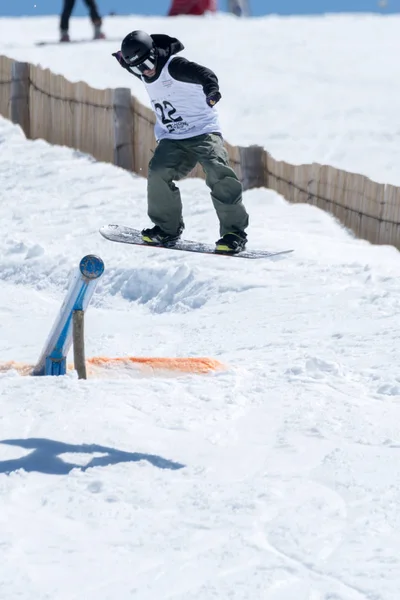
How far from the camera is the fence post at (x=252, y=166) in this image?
11414 millimetres

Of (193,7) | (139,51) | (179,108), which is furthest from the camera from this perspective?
(193,7)

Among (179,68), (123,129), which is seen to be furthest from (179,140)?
(123,129)

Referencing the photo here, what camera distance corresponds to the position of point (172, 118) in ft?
20.0

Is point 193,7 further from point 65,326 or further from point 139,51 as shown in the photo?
point 65,326

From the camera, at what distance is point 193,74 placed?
5.84 meters

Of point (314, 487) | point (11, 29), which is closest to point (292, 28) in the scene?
point (11, 29)

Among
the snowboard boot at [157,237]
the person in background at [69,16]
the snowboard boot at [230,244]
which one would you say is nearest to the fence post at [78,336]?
the snowboard boot at [157,237]

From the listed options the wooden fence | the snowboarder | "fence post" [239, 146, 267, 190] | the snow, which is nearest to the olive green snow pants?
the snowboarder

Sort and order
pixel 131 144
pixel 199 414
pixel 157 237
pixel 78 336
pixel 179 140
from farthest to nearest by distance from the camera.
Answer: pixel 131 144 < pixel 157 237 < pixel 179 140 < pixel 78 336 < pixel 199 414

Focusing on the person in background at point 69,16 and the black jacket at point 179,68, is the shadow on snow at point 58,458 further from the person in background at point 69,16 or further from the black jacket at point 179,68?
the person in background at point 69,16

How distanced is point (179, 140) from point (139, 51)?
26.1 inches

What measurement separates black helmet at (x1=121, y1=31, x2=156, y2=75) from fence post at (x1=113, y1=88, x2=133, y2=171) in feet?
20.3

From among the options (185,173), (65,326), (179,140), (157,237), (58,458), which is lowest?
(58,458)

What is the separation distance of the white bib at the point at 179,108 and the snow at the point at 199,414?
4.44 ft
